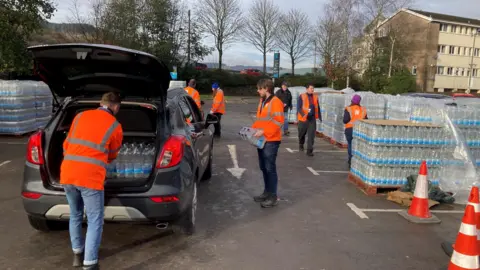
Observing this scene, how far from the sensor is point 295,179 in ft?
24.7

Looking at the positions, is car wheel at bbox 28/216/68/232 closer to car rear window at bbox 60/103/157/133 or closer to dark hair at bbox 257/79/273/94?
car rear window at bbox 60/103/157/133

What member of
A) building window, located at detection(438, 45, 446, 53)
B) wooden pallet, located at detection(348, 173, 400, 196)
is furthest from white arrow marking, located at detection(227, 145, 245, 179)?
building window, located at detection(438, 45, 446, 53)

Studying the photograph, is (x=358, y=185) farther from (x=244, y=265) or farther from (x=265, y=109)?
(x=244, y=265)

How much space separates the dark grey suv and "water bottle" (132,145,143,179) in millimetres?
150

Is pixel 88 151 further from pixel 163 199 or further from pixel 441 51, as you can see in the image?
pixel 441 51

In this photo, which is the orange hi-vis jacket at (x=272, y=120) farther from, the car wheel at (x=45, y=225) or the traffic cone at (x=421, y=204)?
the car wheel at (x=45, y=225)

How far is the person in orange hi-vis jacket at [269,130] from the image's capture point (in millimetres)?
5637

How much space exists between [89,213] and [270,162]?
292 cm

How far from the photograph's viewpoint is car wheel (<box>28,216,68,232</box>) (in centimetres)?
427

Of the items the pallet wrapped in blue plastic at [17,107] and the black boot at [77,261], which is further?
the pallet wrapped in blue plastic at [17,107]

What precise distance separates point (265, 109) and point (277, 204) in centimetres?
144

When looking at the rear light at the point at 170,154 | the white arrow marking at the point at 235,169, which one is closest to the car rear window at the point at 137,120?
the rear light at the point at 170,154

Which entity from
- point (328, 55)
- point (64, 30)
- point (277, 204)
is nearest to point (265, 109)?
point (277, 204)

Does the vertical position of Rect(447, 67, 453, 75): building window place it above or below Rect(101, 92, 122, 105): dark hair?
above
